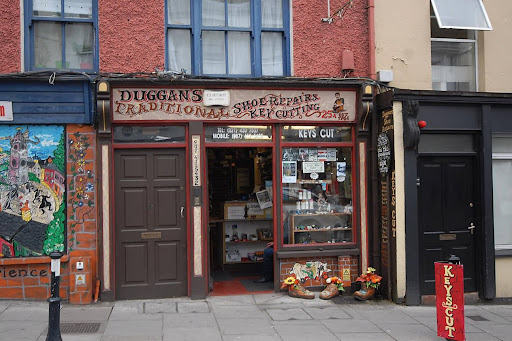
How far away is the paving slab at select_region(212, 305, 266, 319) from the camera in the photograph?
7742 millimetres

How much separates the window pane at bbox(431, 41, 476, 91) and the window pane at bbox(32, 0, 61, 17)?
22.1ft

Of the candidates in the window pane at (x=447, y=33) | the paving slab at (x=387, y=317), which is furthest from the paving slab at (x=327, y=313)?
the window pane at (x=447, y=33)

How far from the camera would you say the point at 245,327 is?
724cm

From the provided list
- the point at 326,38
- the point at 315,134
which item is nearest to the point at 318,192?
the point at 315,134

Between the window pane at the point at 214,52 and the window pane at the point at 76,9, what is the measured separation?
6.56 ft

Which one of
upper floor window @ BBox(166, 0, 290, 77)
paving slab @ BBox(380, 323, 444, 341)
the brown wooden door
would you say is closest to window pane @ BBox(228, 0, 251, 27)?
upper floor window @ BBox(166, 0, 290, 77)

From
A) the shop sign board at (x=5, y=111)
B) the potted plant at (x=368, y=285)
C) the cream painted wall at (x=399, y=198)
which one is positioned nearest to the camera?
the shop sign board at (x=5, y=111)

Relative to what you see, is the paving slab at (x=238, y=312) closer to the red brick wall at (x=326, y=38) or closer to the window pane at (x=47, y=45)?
the red brick wall at (x=326, y=38)

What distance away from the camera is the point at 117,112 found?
8406 mm

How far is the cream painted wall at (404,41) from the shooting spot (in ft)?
30.4

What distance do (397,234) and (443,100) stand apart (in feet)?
7.96

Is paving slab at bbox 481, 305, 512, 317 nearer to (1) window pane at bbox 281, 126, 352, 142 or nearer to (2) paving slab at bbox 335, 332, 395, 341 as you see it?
(2) paving slab at bbox 335, 332, 395, 341

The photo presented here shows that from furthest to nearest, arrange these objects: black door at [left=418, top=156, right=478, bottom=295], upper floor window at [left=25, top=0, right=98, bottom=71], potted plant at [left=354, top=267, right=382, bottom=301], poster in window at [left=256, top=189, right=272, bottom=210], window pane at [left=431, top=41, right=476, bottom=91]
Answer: poster in window at [left=256, top=189, right=272, bottom=210], window pane at [left=431, top=41, right=476, bottom=91], black door at [left=418, top=156, right=478, bottom=295], potted plant at [left=354, top=267, right=382, bottom=301], upper floor window at [left=25, top=0, right=98, bottom=71]

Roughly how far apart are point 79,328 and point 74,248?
164 centimetres
